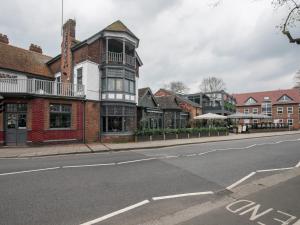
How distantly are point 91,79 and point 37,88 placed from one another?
4239 mm

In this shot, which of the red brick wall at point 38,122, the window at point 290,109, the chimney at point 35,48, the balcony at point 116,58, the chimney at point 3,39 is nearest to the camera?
the red brick wall at point 38,122

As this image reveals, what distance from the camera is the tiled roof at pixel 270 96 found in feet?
206

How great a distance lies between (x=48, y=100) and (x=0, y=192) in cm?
1253

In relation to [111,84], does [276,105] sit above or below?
above

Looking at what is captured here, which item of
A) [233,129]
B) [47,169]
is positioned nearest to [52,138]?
[47,169]

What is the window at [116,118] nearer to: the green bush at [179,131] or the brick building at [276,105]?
the green bush at [179,131]

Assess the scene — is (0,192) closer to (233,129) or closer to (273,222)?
(273,222)

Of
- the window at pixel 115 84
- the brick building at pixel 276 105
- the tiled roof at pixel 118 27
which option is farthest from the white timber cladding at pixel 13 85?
the brick building at pixel 276 105

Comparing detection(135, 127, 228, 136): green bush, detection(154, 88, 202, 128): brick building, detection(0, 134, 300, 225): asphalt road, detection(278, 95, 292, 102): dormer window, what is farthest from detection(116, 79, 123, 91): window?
detection(278, 95, 292, 102): dormer window

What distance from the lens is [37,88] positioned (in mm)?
18562

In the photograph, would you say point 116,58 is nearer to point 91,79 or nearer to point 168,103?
point 91,79

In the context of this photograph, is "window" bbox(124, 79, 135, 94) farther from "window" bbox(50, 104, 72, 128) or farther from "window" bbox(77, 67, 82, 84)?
"window" bbox(50, 104, 72, 128)

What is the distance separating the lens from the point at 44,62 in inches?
999

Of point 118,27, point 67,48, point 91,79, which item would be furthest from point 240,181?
point 67,48
